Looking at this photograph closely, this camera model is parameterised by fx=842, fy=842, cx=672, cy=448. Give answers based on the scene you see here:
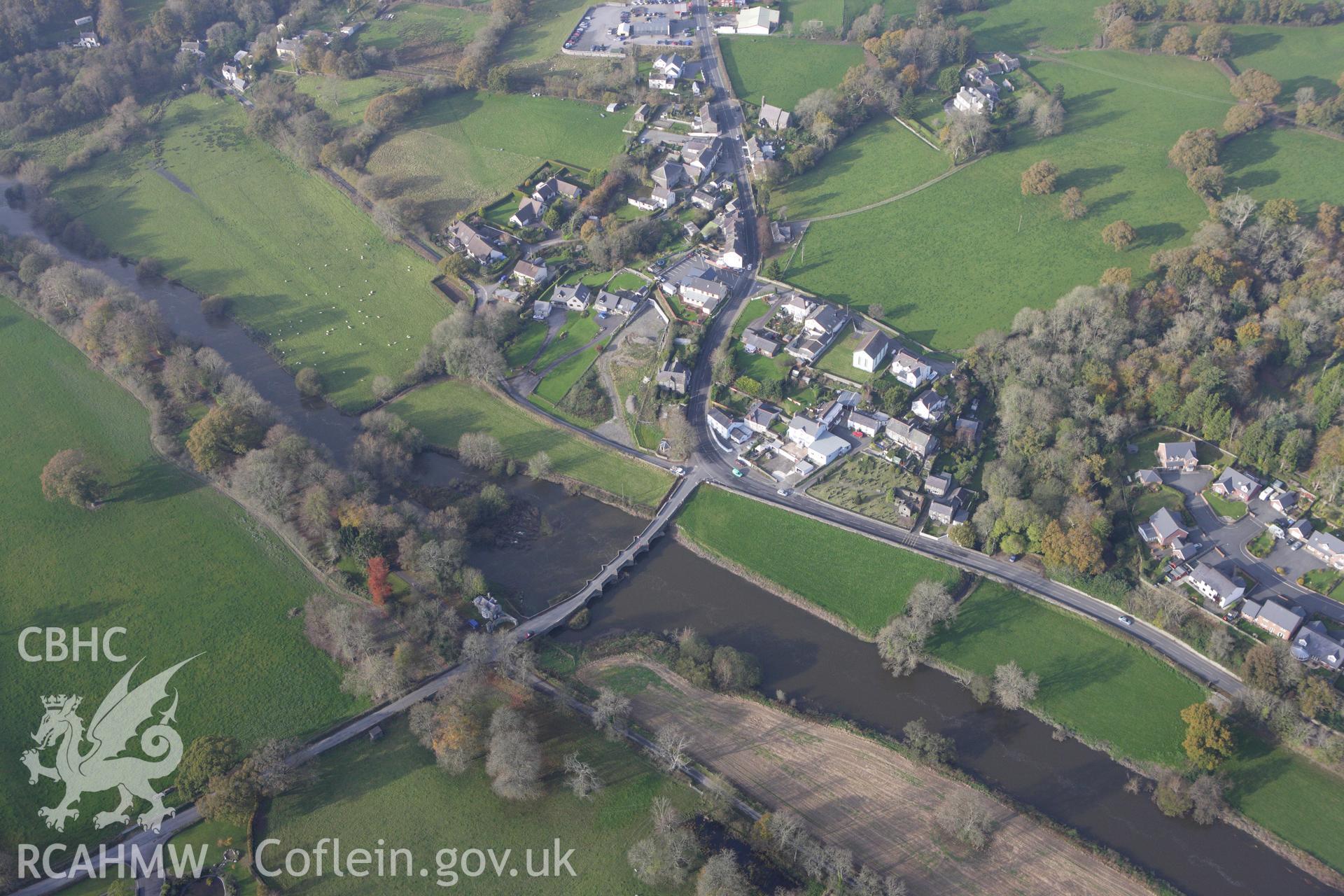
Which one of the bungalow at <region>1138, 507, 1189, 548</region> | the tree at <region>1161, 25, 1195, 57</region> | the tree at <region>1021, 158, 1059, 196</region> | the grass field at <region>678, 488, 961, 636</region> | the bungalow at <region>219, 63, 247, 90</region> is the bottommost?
the grass field at <region>678, 488, 961, 636</region>

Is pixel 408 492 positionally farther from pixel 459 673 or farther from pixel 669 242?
pixel 669 242

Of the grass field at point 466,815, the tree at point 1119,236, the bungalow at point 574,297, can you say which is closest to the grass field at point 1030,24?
the tree at point 1119,236

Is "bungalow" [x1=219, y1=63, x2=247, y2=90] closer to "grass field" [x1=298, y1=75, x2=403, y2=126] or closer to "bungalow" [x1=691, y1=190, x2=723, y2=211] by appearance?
"grass field" [x1=298, y1=75, x2=403, y2=126]

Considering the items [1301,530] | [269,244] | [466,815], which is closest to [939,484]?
[1301,530]

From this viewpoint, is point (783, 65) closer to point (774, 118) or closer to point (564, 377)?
point (774, 118)

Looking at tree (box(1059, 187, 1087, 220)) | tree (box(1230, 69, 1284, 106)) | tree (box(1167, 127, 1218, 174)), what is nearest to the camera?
tree (box(1059, 187, 1087, 220))

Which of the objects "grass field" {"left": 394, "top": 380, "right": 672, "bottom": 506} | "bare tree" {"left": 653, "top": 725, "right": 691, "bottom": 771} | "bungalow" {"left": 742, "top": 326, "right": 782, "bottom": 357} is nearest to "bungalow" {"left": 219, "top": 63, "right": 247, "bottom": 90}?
"grass field" {"left": 394, "top": 380, "right": 672, "bottom": 506}

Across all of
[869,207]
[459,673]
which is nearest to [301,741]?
[459,673]
